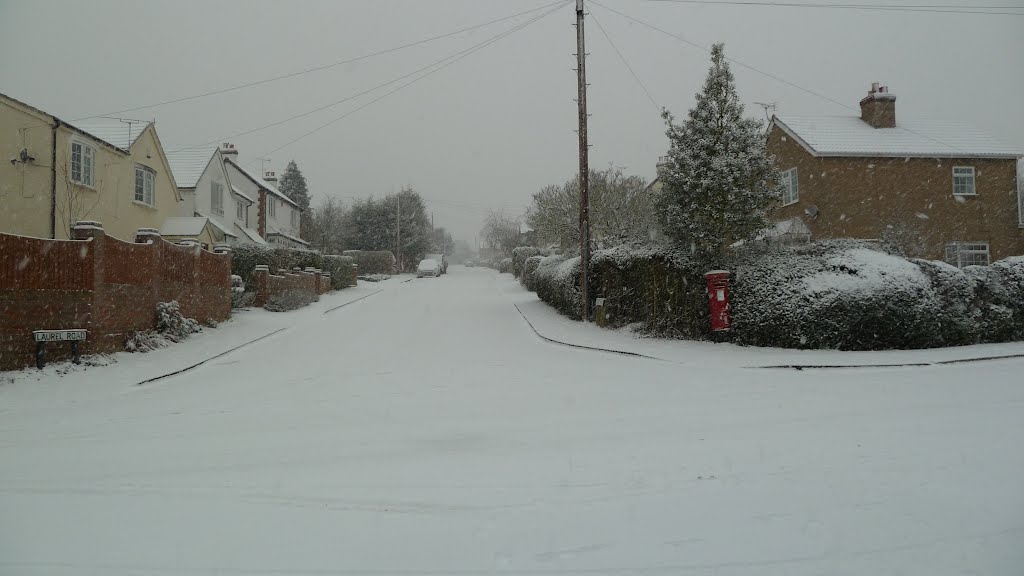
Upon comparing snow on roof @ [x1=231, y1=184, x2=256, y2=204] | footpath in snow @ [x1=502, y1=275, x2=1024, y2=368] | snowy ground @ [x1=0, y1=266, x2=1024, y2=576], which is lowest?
snowy ground @ [x1=0, y1=266, x2=1024, y2=576]

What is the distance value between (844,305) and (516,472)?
8.73 metres

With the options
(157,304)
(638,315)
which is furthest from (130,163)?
(638,315)

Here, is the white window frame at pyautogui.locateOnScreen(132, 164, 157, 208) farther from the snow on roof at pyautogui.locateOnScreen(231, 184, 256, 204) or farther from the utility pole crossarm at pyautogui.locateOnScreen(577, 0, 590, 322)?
the utility pole crossarm at pyautogui.locateOnScreen(577, 0, 590, 322)

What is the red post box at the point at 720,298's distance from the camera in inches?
447

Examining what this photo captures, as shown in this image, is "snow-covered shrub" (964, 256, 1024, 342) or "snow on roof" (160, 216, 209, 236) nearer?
"snow-covered shrub" (964, 256, 1024, 342)

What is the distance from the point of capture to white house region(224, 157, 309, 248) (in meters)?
37.6

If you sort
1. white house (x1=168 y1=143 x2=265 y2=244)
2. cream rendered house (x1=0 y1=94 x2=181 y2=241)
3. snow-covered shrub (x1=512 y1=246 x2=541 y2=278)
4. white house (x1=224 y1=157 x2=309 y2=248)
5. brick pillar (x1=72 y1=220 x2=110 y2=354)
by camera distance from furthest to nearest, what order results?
white house (x1=224 y1=157 x2=309 y2=248), snow-covered shrub (x1=512 y1=246 x2=541 y2=278), white house (x1=168 y1=143 x2=265 y2=244), cream rendered house (x1=0 y1=94 x2=181 y2=241), brick pillar (x1=72 y1=220 x2=110 y2=354)

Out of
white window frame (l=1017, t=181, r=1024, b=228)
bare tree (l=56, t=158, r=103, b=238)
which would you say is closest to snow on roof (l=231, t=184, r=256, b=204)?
bare tree (l=56, t=158, r=103, b=238)

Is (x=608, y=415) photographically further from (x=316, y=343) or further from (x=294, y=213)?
(x=294, y=213)

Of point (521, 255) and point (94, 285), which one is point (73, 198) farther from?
point (521, 255)

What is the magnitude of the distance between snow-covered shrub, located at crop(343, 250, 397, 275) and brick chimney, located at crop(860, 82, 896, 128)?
31.6 m

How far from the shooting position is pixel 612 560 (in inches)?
125

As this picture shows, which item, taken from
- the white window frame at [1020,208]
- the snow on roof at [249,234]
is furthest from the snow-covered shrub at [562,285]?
the white window frame at [1020,208]

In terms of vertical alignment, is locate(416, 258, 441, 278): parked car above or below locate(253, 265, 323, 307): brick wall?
above
